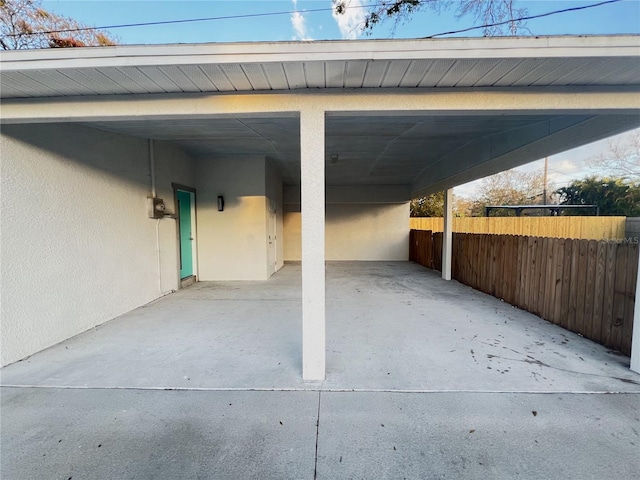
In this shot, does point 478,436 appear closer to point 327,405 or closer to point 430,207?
point 327,405

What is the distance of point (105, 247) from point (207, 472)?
3.91m

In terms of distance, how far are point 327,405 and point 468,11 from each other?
731cm

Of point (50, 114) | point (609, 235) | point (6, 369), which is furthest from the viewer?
point (609, 235)

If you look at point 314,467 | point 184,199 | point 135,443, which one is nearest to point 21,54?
point 135,443

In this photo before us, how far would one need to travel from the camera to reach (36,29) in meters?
7.87

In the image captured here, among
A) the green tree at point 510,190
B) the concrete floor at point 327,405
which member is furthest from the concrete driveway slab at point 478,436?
the green tree at point 510,190

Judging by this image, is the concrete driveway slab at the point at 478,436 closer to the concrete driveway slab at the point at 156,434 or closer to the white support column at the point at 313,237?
the concrete driveway slab at the point at 156,434

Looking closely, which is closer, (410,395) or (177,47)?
(177,47)

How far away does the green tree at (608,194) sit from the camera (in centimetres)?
1095

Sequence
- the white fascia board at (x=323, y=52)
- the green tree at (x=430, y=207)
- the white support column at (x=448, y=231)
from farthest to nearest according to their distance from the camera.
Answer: the green tree at (x=430, y=207)
the white support column at (x=448, y=231)
the white fascia board at (x=323, y=52)

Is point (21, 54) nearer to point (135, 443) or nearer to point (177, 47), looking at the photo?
point (177, 47)

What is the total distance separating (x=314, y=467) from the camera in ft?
5.79

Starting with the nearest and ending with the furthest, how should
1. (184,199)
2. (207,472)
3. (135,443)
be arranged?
1. (207,472)
2. (135,443)
3. (184,199)

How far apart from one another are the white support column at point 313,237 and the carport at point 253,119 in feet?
0.04
